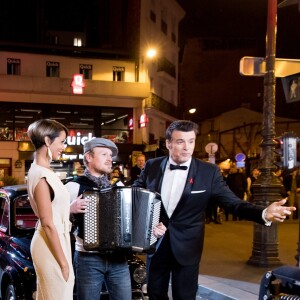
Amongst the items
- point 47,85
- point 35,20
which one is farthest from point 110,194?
point 35,20

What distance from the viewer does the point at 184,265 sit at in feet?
13.3

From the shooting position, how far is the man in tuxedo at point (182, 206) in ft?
13.3

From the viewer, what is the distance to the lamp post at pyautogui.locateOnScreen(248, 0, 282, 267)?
30.7 ft

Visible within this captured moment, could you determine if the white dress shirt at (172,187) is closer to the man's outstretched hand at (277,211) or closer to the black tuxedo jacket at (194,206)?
the black tuxedo jacket at (194,206)

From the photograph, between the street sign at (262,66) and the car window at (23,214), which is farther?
the street sign at (262,66)

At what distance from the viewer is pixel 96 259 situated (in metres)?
4.07

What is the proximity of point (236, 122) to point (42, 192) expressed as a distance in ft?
129

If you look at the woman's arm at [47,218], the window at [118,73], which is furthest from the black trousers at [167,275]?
the window at [118,73]

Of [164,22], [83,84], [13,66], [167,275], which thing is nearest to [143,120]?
[83,84]

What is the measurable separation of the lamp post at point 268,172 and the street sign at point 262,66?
0.10 m

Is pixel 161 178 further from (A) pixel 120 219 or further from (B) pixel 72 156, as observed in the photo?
(B) pixel 72 156

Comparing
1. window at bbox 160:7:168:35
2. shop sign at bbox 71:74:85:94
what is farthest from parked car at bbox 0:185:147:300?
window at bbox 160:7:168:35

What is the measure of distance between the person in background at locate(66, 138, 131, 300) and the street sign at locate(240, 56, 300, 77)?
5696 millimetres

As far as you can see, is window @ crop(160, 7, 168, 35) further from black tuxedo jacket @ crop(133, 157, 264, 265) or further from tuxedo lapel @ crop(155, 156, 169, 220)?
black tuxedo jacket @ crop(133, 157, 264, 265)
